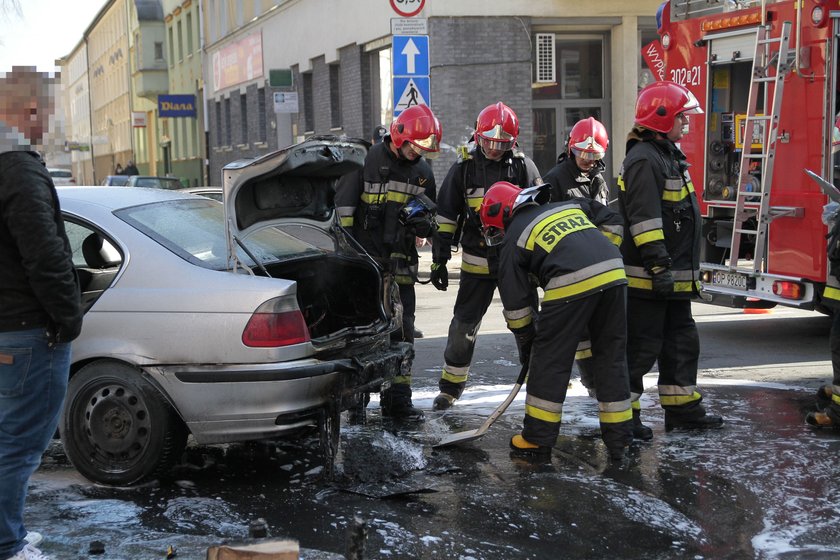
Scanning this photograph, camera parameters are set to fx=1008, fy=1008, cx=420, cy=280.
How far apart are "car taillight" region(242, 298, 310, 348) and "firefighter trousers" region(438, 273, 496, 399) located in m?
2.05

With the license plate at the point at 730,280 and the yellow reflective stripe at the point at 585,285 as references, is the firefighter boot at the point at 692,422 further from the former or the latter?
the license plate at the point at 730,280

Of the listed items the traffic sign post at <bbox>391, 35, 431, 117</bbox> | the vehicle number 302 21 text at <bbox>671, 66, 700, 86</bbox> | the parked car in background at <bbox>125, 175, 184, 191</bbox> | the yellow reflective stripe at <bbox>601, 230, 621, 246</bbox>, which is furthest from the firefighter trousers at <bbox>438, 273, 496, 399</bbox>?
the parked car in background at <bbox>125, 175, 184, 191</bbox>

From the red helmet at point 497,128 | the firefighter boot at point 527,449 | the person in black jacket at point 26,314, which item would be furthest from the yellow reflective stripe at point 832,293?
the person in black jacket at point 26,314

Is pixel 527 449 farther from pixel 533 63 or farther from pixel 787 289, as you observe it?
pixel 533 63

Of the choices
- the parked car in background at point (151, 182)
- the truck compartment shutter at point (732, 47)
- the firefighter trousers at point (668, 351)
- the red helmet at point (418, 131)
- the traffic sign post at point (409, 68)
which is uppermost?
the traffic sign post at point (409, 68)

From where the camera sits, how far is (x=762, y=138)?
27.6ft

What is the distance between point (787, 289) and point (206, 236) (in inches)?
197


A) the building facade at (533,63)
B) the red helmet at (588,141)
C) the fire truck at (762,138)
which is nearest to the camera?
the red helmet at (588,141)

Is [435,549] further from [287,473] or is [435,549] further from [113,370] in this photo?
[113,370]

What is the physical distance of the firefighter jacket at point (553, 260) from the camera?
537 cm

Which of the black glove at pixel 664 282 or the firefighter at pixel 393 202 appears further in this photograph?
the firefighter at pixel 393 202

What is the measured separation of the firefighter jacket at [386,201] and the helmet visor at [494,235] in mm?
886

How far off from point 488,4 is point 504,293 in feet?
43.1

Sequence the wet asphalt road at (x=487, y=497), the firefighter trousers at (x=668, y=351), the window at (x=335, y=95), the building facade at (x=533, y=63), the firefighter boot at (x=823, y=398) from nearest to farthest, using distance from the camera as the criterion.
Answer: the wet asphalt road at (x=487, y=497)
the firefighter trousers at (x=668, y=351)
the firefighter boot at (x=823, y=398)
the building facade at (x=533, y=63)
the window at (x=335, y=95)
